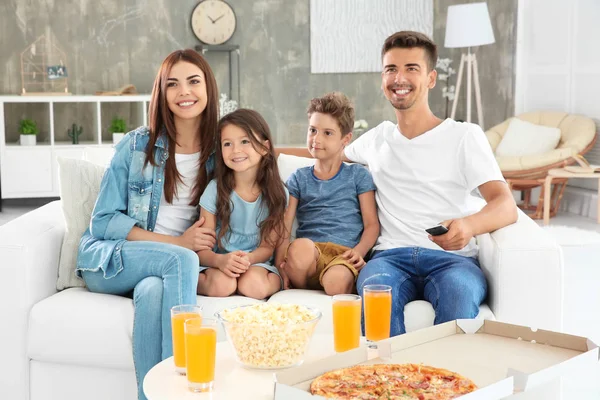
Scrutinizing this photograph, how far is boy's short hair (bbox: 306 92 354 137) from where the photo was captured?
2652mm

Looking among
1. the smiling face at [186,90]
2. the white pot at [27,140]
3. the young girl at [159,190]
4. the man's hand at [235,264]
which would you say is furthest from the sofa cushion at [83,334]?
the white pot at [27,140]

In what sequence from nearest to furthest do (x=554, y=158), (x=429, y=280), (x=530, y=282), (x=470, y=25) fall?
(x=530, y=282) < (x=429, y=280) < (x=554, y=158) < (x=470, y=25)

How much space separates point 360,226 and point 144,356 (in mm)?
846

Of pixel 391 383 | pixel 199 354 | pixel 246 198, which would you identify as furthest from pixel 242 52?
pixel 391 383

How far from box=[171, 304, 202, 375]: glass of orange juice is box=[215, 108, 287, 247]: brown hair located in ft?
2.90

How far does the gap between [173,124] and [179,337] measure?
116 centimetres

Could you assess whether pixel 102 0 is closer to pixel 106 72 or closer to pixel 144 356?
pixel 106 72

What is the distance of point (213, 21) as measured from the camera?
24.3 feet

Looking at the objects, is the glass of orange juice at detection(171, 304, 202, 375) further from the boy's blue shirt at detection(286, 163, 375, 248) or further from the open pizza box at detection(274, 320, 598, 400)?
the boy's blue shirt at detection(286, 163, 375, 248)

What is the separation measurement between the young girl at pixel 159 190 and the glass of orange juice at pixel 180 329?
0.61 metres

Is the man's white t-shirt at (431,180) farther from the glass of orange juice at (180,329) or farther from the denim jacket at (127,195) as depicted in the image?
the glass of orange juice at (180,329)

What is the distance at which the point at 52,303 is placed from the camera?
2.29 meters

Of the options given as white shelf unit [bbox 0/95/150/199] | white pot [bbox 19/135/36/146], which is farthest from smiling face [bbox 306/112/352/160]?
white pot [bbox 19/135/36/146]

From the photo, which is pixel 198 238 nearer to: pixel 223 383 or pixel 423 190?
pixel 423 190
